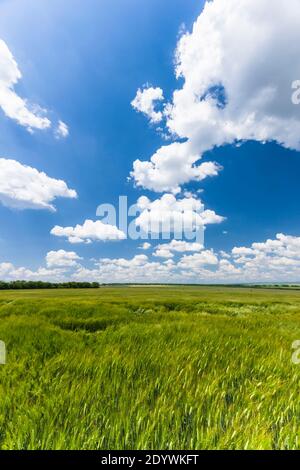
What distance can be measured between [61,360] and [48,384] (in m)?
0.69

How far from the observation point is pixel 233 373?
136 inches

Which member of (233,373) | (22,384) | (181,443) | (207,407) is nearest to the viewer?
(181,443)

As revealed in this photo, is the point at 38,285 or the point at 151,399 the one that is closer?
the point at 151,399

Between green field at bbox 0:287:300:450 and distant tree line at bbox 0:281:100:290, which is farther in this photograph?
distant tree line at bbox 0:281:100:290

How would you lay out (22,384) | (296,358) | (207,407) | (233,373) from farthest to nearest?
(296,358) → (233,373) → (22,384) → (207,407)

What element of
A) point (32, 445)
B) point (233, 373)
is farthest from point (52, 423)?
point (233, 373)

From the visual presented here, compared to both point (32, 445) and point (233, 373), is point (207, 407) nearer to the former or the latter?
point (233, 373)

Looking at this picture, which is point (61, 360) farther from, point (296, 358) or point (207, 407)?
point (296, 358)

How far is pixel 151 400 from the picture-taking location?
275 cm

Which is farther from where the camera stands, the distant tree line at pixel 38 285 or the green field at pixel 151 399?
the distant tree line at pixel 38 285

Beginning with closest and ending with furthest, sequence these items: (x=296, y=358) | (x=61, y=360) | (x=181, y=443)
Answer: (x=181, y=443) → (x=61, y=360) → (x=296, y=358)
